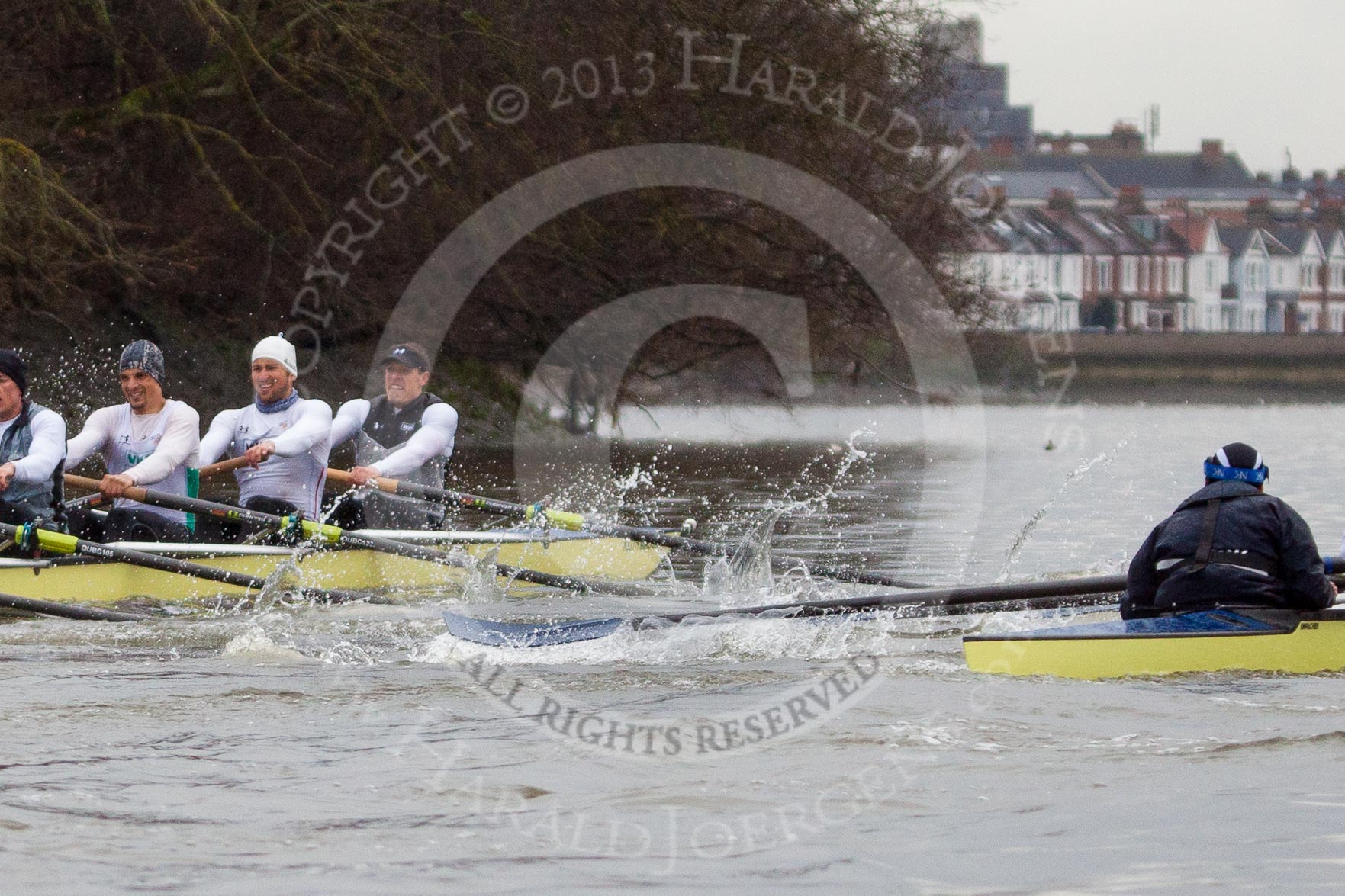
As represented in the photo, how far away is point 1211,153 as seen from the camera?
10350cm

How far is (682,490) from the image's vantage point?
1958 centimetres

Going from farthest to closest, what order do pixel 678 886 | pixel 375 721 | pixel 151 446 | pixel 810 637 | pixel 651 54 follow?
pixel 651 54, pixel 151 446, pixel 810 637, pixel 375 721, pixel 678 886

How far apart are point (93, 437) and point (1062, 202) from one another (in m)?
72.8

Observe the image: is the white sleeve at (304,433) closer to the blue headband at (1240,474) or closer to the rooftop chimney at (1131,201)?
the blue headband at (1240,474)

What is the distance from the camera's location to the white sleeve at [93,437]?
398 inches

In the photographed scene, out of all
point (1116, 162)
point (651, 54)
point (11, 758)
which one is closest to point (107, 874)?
point (11, 758)

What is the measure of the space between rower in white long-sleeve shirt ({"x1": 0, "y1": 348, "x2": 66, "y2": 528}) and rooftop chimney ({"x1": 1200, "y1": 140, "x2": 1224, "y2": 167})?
10058 cm

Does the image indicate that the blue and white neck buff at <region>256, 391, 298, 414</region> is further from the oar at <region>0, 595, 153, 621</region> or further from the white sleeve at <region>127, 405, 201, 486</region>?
the oar at <region>0, 595, 153, 621</region>

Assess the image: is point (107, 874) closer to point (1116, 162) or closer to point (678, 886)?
point (678, 886)

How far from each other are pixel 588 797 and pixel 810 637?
107 inches

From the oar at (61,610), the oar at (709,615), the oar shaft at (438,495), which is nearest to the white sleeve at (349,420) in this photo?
the oar shaft at (438,495)

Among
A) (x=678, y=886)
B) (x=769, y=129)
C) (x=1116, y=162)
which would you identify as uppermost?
(x=1116, y=162)

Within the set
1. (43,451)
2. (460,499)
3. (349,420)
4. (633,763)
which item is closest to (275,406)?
(349,420)

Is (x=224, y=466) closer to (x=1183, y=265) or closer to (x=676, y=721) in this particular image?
(x=676, y=721)
